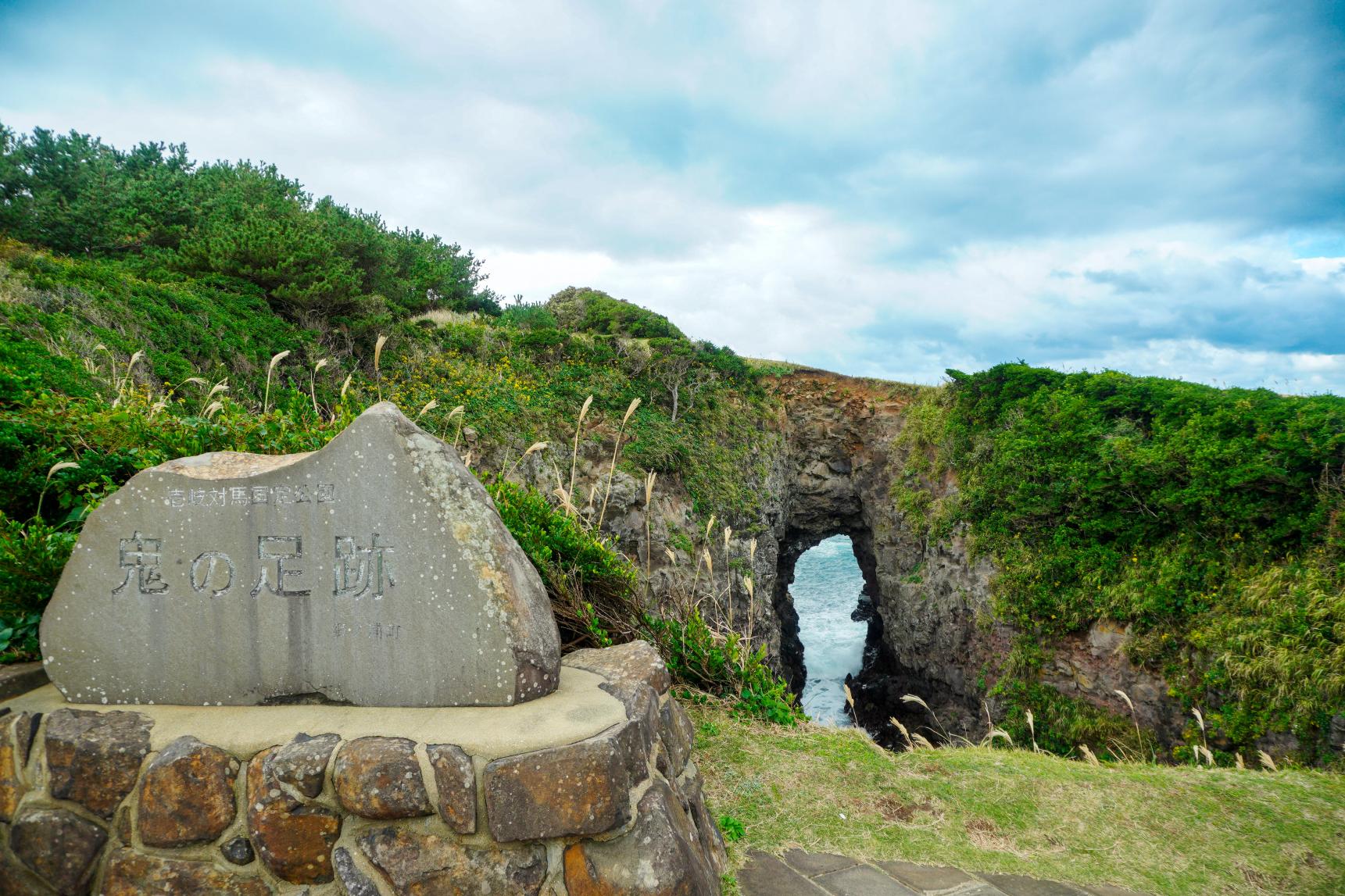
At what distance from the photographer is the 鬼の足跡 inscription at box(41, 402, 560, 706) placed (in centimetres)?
245

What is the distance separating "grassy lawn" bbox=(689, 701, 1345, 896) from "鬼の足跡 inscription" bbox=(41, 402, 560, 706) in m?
1.51

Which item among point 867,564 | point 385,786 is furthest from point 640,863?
point 867,564

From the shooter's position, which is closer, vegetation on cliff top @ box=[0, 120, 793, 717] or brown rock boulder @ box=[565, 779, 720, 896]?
brown rock boulder @ box=[565, 779, 720, 896]

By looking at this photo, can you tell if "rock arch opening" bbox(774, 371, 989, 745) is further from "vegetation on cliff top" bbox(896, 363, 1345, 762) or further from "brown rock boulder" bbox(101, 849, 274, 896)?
"brown rock boulder" bbox(101, 849, 274, 896)

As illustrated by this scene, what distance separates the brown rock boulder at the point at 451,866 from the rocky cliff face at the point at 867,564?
212 inches

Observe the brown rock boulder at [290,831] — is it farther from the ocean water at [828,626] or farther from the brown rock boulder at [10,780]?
the ocean water at [828,626]

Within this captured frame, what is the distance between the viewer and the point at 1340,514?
770cm

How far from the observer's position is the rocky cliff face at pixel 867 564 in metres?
9.87

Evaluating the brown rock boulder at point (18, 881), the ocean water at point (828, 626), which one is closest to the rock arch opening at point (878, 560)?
the ocean water at point (828, 626)

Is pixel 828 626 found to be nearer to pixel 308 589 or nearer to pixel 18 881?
pixel 308 589

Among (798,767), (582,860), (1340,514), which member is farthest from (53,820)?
(1340,514)

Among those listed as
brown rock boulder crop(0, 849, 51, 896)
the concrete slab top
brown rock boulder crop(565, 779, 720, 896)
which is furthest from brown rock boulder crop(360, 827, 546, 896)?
brown rock boulder crop(0, 849, 51, 896)

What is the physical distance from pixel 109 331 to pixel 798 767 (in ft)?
25.9

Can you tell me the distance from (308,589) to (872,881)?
2481 millimetres
